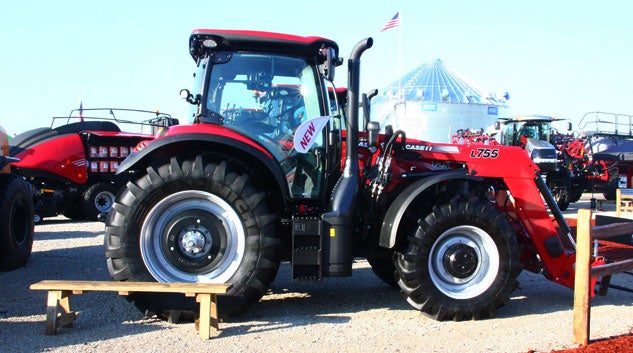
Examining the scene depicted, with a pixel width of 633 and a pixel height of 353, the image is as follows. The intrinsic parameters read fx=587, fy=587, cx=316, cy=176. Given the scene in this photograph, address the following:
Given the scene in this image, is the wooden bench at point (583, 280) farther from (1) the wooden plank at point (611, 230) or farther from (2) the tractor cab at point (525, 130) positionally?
(2) the tractor cab at point (525, 130)

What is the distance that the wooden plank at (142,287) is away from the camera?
4.53m

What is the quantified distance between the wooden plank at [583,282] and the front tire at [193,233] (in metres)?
2.36

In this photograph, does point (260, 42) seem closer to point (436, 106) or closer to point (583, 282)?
point (583, 282)

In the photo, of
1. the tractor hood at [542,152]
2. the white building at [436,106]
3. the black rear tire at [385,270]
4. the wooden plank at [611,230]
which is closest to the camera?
the wooden plank at [611,230]

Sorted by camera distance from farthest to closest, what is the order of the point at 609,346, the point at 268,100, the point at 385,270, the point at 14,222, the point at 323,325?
the point at 14,222 → the point at 385,270 → the point at 268,100 → the point at 323,325 → the point at 609,346

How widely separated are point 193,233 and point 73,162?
9375 millimetres

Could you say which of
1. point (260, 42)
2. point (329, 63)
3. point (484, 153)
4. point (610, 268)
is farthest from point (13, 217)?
point (610, 268)

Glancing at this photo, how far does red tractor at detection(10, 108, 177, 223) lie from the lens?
12852mm

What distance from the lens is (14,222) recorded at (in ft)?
25.3

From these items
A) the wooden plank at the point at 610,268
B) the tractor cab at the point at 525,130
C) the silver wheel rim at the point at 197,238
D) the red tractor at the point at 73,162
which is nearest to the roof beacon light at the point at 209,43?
the silver wheel rim at the point at 197,238

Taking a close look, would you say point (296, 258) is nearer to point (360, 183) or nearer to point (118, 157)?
point (360, 183)

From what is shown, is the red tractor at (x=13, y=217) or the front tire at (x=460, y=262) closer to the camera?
the front tire at (x=460, y=262)

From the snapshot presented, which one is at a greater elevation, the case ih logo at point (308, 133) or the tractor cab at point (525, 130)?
the tractor cab at point (525, 130)

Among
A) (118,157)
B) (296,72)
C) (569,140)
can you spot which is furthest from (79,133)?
(569,140)
